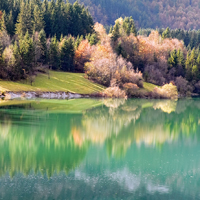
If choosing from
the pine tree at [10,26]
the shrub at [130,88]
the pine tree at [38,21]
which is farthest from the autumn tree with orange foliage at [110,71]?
the pine tree at [10,26]

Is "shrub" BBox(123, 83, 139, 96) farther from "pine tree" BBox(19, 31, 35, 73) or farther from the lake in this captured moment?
the lake

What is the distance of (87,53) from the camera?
84.8m

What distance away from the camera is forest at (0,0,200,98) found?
68.8m

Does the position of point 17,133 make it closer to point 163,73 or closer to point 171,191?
point 171,191

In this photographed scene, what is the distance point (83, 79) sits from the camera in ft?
253

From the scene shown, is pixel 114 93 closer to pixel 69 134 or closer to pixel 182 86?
pixel 182 86

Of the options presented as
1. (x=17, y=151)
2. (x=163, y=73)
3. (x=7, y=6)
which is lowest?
(x=17, y=151)

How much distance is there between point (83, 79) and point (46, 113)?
37693mm

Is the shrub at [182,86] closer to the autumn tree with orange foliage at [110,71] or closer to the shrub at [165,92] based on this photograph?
the shrub at [165,92]

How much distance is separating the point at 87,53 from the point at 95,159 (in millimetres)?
66651

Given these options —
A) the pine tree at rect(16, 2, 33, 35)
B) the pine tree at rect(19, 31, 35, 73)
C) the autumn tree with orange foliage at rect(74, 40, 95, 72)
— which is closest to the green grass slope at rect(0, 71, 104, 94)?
the pine tree at rect(19, 31, 35, 73)

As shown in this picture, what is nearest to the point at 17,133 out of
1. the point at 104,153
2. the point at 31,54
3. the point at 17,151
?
the point at 17,151

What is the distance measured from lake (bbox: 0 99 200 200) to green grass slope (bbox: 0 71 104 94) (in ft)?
81.0

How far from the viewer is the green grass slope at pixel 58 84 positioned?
61031 millimetres
